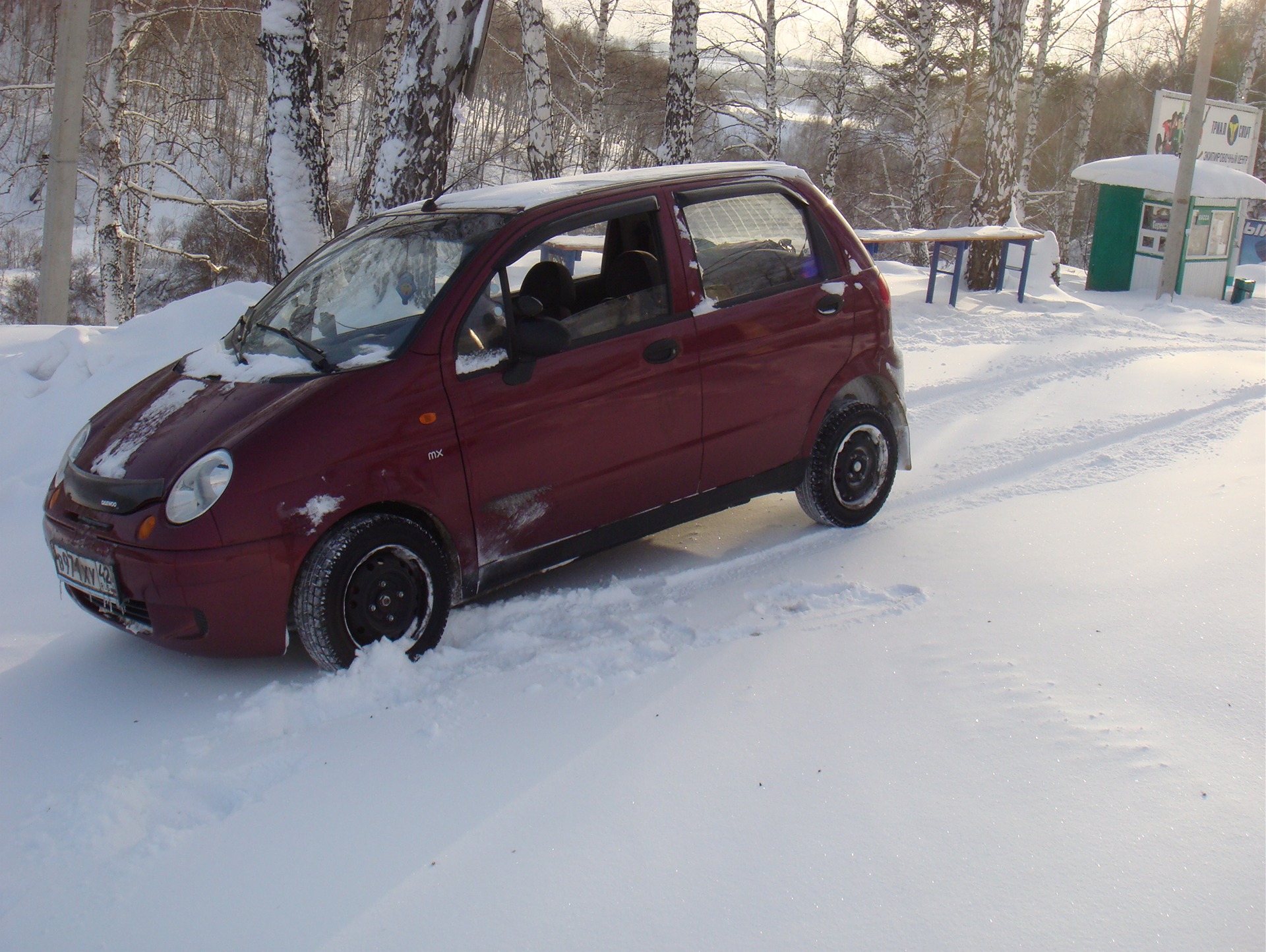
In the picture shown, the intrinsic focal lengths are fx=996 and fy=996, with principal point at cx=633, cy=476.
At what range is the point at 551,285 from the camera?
4133 mm

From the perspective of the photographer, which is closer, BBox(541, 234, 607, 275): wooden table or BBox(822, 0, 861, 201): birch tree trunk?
BBox(541, 234, 607, 275): wooden table

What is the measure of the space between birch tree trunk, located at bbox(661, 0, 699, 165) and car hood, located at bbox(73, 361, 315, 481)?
29.3 feet

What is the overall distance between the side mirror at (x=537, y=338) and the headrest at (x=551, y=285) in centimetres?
25

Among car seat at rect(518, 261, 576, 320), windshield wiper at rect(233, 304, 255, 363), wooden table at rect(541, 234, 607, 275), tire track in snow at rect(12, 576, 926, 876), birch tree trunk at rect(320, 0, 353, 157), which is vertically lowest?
tire track in snow at rect(12, 576, 926, 876)

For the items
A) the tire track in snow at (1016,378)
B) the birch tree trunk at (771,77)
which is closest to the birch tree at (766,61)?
the birch tree trunk at (771,77)

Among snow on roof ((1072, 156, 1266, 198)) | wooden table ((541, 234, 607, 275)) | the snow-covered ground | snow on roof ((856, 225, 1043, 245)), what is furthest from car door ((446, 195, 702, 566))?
snow on roof ((1072, 156, 1266, 198))

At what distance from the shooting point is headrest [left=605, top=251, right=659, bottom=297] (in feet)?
13.8

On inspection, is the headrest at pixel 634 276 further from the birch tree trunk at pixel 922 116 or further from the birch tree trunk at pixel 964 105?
the birch tree trunk at pixel 964 105

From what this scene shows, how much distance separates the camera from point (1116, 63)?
33062mm

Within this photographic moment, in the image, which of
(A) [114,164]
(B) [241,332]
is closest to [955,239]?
(B) [241,332]

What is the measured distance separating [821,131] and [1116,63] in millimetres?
11055

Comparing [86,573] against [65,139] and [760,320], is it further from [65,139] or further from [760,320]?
[65,139]

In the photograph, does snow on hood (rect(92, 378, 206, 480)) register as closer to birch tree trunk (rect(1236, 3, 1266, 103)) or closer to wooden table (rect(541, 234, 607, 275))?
wooden table (rect(541, 234, 607, 275))

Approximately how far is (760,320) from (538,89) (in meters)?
8.99
